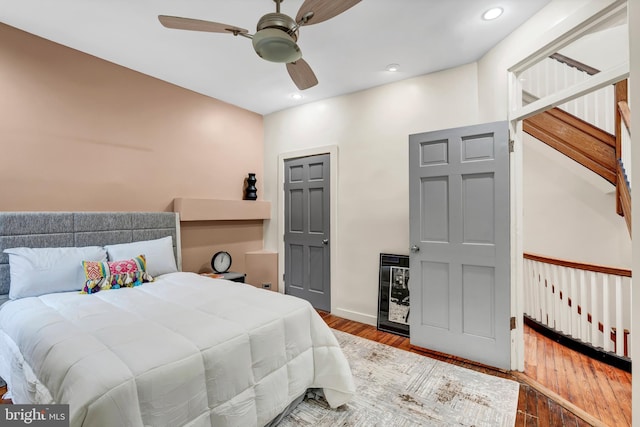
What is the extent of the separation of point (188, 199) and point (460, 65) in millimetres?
3292

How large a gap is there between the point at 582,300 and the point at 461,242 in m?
1.40

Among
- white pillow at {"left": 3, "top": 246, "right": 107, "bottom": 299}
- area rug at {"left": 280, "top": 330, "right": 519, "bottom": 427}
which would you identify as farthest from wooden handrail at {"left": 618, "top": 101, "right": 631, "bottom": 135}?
white pillow at {"left": 3, "top": 246, "right": 107, "bottom": 299}

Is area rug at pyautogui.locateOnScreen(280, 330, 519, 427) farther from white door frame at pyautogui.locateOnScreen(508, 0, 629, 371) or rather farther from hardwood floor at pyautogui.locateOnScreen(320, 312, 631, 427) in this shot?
white door frame at pyautogui.locateOnScreen(508, 0, 629, 371)

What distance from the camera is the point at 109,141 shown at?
2912mm

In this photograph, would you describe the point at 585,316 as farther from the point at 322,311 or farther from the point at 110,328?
the point at 110,328

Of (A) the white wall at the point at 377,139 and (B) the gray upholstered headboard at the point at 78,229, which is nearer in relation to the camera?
(B) the gray upholstered headboard at the point at 78,229

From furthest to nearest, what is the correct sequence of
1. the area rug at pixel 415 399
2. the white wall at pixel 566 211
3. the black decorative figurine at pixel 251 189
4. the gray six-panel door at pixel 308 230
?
1. the black decorative figurine at pixel 251 189
2. the gray six-panel door at pixel 308 230
3. the white wall at pixel 566 211
4. the area rug at pixel 415 399

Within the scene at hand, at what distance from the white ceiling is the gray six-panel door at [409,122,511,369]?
77 cm

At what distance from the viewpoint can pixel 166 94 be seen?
11.0 ft

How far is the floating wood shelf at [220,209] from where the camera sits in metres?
3.40

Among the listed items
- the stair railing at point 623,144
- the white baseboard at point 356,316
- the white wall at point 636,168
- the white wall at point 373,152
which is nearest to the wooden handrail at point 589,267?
the stair railing at point 623,144

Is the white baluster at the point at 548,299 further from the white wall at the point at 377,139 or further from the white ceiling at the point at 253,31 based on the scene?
the white ceiling at the point at 253,31

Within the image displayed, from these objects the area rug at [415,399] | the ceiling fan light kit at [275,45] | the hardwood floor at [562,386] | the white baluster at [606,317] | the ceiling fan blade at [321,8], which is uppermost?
the ceiling fan blade at [321,8]

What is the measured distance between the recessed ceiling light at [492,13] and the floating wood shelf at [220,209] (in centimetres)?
324
